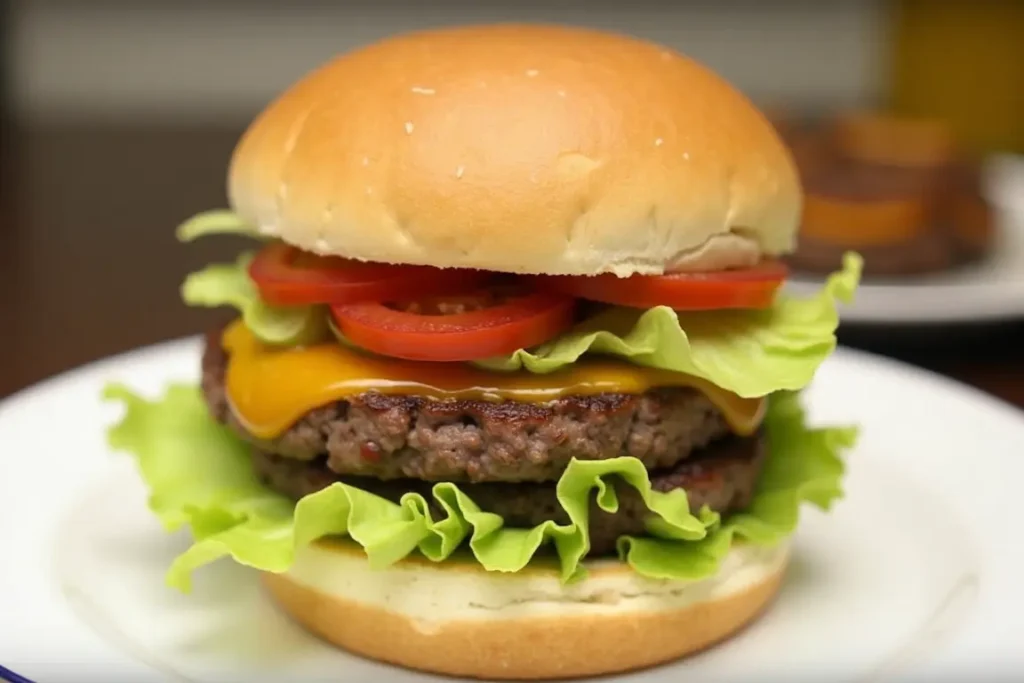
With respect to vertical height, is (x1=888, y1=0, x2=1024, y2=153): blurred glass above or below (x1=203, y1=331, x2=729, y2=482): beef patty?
below

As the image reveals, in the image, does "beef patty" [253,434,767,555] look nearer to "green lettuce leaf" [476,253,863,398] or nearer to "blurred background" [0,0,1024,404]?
"green lettuce leaf" [476,253,863,398]

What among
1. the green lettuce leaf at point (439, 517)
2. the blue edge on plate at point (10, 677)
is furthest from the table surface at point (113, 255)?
the blue edge on plate at point (10, 677)

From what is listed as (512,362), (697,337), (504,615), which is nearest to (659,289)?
(697,337)

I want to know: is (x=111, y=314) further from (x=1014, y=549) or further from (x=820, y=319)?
(x=1014, y=549)

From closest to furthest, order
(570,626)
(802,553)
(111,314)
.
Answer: (570,626)
(802,553)
(111,314)

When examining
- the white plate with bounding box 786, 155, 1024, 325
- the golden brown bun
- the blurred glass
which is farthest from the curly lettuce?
the blurred glass

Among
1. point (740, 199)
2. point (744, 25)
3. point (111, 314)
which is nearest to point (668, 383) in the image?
point (740, 199)

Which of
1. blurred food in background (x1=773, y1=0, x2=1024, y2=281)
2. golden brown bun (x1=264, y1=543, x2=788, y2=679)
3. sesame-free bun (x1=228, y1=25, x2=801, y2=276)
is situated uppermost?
sesame-free bun (x1=228, y1=25, x2=801, y2=276)
